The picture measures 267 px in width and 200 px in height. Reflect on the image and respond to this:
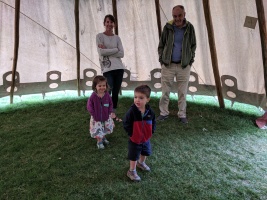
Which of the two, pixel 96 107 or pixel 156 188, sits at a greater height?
pixel 96 107

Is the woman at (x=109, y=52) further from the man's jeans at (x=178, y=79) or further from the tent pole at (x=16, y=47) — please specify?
the tent pole at (x=16, y=47)

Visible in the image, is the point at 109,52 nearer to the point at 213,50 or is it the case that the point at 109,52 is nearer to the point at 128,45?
the point at 128,45

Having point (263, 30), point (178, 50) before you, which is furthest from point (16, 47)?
point (263, 30)

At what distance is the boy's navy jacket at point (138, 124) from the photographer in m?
2.05

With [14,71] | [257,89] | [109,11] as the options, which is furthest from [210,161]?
[14,71]

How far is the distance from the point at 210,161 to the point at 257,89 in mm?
1653

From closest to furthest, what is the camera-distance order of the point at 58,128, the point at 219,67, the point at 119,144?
the point at 119,144
the point at 58,128
the point at 219,67

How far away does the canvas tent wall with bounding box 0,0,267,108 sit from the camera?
3.56 m

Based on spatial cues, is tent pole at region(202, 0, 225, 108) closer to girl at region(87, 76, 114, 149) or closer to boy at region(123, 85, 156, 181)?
girl at region(87, 76, 114, 149)

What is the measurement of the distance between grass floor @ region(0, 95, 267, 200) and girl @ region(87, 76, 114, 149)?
23 centimetres

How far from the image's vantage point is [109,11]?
430cm

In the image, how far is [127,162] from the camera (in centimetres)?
254

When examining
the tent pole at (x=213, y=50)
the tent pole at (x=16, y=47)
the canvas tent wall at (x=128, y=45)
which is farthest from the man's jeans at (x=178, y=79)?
the tent pole at (x=16, y=47)

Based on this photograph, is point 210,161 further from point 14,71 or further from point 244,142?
point 14,71
